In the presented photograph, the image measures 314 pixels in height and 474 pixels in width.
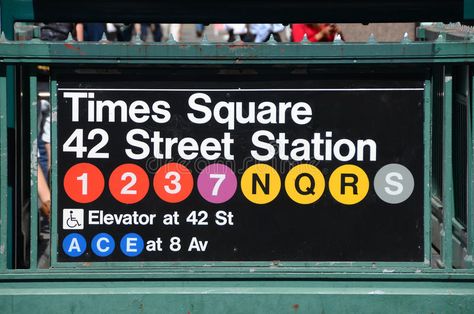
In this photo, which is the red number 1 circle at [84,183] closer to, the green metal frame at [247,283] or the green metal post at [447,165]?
the green metal frame at [247,283]

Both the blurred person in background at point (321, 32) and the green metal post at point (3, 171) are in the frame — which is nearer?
the green metal post at point (3, 171)

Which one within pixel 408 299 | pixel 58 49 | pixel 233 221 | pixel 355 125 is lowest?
pixel 408 299

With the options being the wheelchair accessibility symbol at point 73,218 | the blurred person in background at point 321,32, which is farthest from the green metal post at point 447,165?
the blurred person in background at point 321,32

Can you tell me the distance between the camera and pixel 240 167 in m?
5.38

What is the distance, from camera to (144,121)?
5.34m

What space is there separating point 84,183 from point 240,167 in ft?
2.58

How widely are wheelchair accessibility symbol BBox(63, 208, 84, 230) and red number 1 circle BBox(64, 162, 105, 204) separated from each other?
6 centimetres

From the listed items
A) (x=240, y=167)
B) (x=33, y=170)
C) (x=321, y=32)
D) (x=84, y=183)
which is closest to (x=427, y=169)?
(x=240, y=167)

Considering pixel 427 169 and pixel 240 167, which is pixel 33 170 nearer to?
pixel 240 167

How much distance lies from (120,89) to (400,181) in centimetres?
147

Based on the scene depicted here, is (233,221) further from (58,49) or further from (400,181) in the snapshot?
(58,49)

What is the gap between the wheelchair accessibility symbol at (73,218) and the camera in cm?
540

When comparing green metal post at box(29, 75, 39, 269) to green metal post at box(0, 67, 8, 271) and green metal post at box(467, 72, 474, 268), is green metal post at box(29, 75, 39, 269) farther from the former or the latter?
green metal post at box(467, 72, 474, 268)

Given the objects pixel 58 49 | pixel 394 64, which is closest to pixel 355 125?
pixel 394 64
